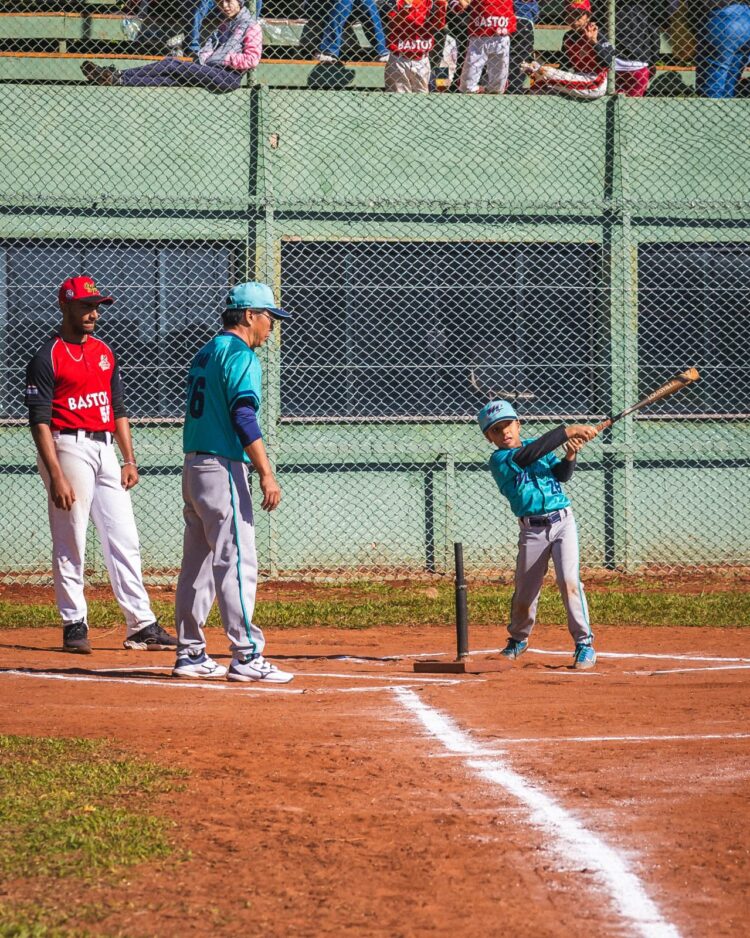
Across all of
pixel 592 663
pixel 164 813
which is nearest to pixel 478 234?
pixel 592 663

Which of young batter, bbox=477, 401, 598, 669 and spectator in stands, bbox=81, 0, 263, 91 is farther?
spectator in stands, bbox=81, 0, 263, 91

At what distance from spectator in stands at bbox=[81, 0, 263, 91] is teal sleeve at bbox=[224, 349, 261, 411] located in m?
6.81

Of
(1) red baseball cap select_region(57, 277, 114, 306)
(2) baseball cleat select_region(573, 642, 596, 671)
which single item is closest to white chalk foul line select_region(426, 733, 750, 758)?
(2) baseball cleat select_region(573, 642, 596, 671)

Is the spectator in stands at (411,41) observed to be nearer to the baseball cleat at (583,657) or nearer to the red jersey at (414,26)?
the red jersey at (414,26)

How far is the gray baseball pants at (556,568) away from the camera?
8.12 meters

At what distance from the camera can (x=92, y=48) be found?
13.8 m

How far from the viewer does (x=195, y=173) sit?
13195mm

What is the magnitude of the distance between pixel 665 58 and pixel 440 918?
12983 millimetres

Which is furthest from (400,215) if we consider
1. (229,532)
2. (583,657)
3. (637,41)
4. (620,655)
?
(229,532)

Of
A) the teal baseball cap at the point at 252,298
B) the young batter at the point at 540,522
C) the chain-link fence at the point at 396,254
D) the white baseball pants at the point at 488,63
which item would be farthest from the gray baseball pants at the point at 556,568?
the white baseball pants at the point at 488,63

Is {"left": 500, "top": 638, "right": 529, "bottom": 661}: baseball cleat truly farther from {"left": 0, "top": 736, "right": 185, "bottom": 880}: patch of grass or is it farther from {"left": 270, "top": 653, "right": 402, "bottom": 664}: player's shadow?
{"left": 0, "top": 736, "right": 185, "bottom": 880}: patch of grass

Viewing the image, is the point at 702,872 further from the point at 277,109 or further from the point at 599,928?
the point at 277,109

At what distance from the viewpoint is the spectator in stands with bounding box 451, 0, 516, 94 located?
13664 mm

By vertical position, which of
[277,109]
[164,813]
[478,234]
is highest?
[277,109]
